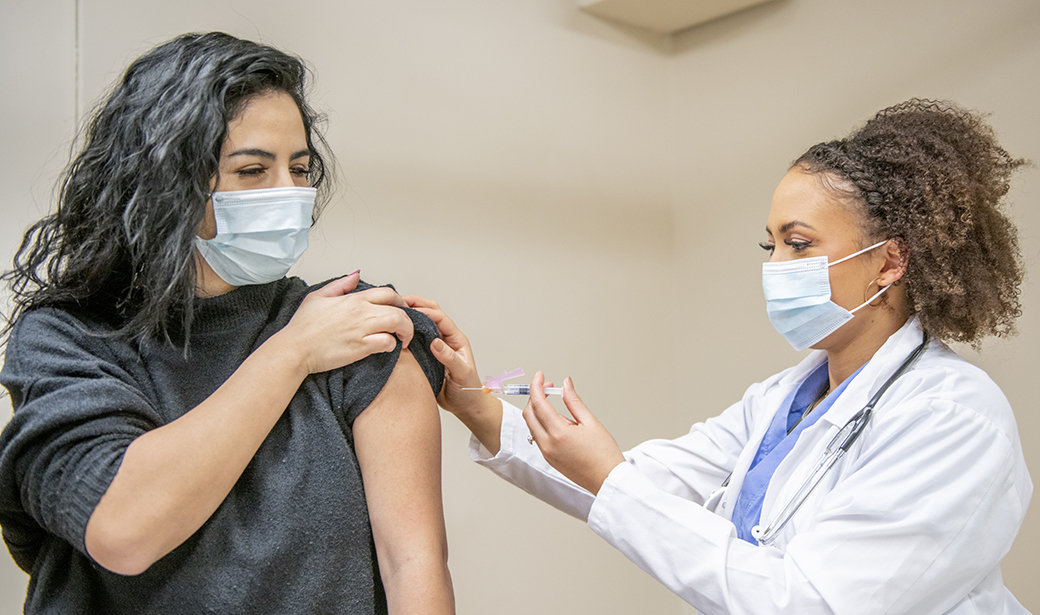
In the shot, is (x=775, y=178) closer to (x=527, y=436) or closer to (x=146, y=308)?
(x=527, y=436)

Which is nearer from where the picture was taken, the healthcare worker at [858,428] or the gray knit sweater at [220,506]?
the gray knit sweater at [220,506]

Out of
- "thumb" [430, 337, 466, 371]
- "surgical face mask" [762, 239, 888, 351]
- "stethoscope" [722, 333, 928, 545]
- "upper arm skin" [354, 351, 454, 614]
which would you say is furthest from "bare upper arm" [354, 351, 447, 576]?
"surgical face mask" [762, 239, 888, 351]

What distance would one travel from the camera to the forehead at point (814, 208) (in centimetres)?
165

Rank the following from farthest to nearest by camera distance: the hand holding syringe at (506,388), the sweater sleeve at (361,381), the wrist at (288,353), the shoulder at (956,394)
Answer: the hand holding syringe at (506,388), the shoulder at (956,394), the sweater sleeve at (361,381), the wrist at (288,353)

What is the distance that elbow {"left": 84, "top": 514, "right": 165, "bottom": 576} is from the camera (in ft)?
3.45

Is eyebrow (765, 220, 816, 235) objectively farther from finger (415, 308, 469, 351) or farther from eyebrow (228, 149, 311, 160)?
eyebrow (228, 149, 311, 160)

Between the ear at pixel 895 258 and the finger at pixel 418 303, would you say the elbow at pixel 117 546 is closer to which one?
the finger at pixel 418 303

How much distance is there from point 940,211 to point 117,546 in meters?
1.52

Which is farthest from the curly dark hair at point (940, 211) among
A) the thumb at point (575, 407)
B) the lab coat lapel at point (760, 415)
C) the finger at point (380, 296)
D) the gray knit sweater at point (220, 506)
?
the gray knit sweater at point (220, 506)

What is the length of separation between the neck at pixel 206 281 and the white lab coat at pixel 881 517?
758mm

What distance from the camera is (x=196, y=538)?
3.83 feet

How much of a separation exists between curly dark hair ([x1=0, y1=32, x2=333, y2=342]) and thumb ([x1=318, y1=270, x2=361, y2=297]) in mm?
203

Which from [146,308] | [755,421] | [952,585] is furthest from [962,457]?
[146,308]

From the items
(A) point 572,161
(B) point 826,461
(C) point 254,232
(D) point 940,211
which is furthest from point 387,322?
(A) point 572,161
